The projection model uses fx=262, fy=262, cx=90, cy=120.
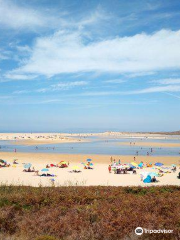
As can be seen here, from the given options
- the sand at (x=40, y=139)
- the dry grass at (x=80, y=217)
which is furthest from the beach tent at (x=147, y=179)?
the sand at (x=40, y=139)

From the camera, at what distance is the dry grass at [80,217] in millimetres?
6305

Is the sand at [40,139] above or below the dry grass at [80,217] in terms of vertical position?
below

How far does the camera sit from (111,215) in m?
6.99

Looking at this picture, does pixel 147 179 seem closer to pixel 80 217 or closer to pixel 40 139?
pixel 80 217

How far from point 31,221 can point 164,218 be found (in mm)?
3535

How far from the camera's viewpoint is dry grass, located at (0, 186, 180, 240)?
6.30 meters

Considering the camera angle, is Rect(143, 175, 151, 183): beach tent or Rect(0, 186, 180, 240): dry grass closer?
Rect(0, 186, 180, 240): dry grass

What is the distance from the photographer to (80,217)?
7102mm

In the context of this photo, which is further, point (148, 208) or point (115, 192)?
point (115, 192)

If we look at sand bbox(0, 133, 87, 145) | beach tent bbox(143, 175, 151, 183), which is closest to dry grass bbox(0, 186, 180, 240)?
beach tent bbox(143, 175, 151, 183)

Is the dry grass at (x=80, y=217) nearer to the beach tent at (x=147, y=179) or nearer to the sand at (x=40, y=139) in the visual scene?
the beach tent at (x=147, y=179)

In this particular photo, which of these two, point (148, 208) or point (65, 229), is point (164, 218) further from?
point (65, 229)

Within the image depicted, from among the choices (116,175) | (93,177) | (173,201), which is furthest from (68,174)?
(173,201)

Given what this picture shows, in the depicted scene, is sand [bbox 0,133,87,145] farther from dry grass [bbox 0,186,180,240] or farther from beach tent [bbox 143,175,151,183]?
Result: dry grass [bbox 0,186,180,240]
